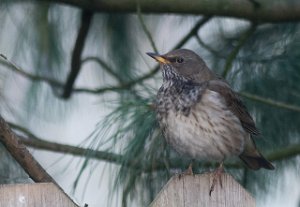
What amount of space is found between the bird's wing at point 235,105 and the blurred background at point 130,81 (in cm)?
5

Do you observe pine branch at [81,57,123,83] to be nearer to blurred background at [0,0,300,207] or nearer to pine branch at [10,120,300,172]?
blurred background at [0,0,300,207]

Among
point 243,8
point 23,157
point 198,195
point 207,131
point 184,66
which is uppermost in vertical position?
point 243,8

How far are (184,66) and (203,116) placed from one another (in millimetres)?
375

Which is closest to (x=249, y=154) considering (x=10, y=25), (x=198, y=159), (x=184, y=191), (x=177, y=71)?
(x=198, y=159)

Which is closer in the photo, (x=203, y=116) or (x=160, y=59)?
(x=203, y=116)

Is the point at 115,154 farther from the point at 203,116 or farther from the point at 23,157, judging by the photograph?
the point at 23,157

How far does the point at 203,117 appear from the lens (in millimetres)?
4074

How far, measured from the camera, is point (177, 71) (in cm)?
436

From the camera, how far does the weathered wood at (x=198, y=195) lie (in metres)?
2.82

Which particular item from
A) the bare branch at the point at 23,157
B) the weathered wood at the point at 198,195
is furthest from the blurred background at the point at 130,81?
the weathered wood at the point at 198,195

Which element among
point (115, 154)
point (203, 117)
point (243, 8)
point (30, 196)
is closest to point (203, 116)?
point (203, 117)

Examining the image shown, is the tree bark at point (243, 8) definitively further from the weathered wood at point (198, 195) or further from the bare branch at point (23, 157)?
the weathered wood at point (198, 195)

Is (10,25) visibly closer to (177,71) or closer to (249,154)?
(177,71)

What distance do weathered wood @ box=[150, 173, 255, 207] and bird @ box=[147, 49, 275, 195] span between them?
3.35 feet
